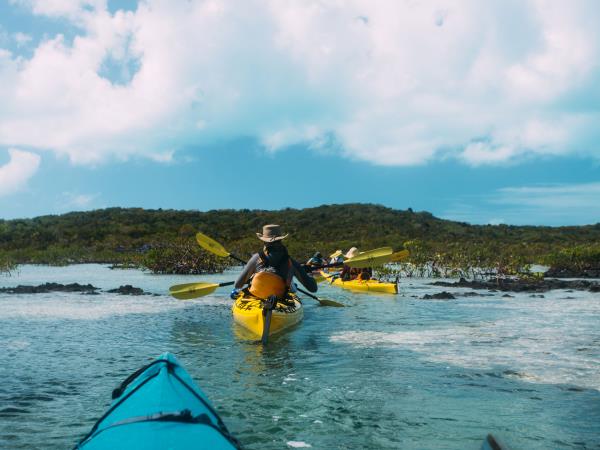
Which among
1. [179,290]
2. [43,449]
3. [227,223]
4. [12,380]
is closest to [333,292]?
[179,290]

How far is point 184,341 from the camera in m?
10.8

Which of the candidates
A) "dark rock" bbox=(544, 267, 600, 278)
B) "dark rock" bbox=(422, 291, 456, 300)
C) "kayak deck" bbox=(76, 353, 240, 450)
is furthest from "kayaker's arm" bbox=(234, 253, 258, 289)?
"dark rock" bbox=(544, 267, 600, 278)

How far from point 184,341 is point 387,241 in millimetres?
37992

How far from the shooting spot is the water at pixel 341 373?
18.8 feet

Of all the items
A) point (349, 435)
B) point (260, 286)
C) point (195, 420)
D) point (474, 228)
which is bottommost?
point (349, 435)

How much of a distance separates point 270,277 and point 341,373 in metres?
2.73

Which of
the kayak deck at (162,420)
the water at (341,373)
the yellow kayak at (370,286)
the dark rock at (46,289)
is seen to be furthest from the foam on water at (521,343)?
the dark rock at (46,289)

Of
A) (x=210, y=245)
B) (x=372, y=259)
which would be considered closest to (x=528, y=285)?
(x=372, y=259)

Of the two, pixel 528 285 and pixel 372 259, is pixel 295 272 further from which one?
pixel 528 285

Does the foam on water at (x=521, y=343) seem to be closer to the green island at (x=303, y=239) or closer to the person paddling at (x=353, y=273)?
the person paddling at (x=353, y=273)

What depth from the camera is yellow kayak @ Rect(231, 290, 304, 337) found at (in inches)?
410

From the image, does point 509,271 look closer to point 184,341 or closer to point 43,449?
point 184,341

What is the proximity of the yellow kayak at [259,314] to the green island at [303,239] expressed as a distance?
15.7 metres

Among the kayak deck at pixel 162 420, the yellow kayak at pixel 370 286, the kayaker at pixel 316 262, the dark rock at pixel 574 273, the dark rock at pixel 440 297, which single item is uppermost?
the kayaker at pixel 316 262
